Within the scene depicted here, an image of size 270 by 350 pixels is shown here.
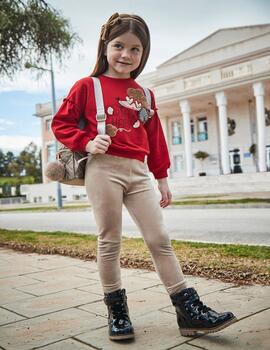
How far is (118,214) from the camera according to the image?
2.39 m

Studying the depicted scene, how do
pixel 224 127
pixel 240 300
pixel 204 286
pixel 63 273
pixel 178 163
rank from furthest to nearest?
pixel 178 163, pixel 224 127, pixel 63 273, pixel 204 286, pixel 240 300

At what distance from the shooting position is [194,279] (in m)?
3.65

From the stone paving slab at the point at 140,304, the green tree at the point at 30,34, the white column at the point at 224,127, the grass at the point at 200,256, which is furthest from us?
the white column at the point at 224,127

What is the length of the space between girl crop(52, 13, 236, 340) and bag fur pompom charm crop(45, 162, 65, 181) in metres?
0.14

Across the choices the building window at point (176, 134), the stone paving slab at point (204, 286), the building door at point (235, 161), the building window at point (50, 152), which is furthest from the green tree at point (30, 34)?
the building window at point (50, 152)

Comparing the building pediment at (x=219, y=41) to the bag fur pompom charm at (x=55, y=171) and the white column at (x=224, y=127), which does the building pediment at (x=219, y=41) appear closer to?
the white column at (x=224, y=127)

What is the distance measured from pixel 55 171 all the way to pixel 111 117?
450 mm

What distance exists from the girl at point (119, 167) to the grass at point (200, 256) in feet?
4.45

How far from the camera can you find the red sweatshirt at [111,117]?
2377mm

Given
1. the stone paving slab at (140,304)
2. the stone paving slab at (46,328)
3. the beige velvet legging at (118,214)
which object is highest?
the beige velvet legging at (118,214)

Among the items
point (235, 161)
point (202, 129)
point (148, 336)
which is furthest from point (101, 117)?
point (202, 129)

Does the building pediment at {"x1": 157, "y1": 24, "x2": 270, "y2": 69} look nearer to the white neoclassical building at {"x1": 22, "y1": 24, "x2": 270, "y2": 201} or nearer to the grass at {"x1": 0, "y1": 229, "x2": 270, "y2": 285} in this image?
the white neoclassical building at {"x1": 22, "y1": 24, "x2": 270, "y2": 201}

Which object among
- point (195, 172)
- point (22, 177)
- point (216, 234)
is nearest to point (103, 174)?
point (216, 234)

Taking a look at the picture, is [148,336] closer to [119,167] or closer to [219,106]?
[119,167]
